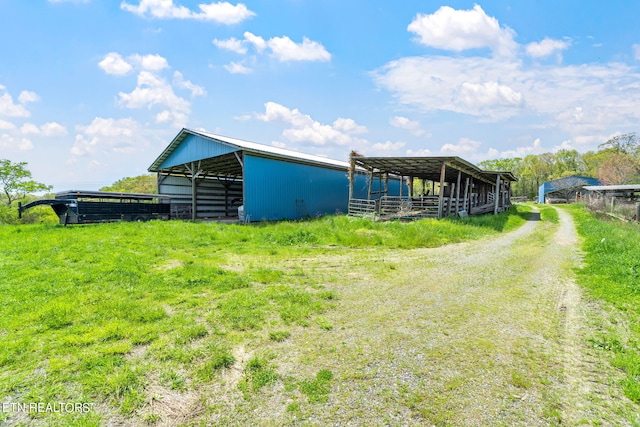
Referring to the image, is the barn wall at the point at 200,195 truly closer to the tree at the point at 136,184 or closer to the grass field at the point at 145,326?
the grass field at the point at 145,326

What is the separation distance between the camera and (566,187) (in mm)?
49938

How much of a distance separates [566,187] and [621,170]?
22.2ft

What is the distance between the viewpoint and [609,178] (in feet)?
154

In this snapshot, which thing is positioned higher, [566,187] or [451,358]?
[566,187]

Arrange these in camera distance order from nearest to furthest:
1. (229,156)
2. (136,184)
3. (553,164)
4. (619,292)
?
(619,292), (229,156), (136,184), (553,164)

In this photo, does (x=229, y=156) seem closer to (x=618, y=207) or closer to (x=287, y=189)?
(x=287, y=189)

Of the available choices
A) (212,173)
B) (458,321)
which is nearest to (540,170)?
(212,173)

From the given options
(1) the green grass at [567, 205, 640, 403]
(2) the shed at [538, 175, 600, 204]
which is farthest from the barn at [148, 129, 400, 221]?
(2) the shed at [538, 175, 600, 204]

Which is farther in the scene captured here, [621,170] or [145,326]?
[621,170]

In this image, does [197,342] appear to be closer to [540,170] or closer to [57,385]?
[57,385]

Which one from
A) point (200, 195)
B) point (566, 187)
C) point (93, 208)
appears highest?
point (566, 187)

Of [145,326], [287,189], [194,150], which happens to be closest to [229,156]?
[194,150]

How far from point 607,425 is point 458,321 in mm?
1903

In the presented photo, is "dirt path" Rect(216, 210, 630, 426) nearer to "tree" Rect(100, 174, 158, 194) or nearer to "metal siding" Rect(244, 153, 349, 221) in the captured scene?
"metal siding" Rect(244, 153, 349, 221)
